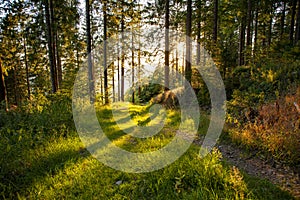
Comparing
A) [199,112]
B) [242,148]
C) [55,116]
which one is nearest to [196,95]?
[199,112]

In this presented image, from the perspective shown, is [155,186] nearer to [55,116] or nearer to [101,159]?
[101,159]

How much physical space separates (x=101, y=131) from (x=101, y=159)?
89.9 inches

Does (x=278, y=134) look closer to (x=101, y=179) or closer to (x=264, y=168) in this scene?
(x=264, y=168)

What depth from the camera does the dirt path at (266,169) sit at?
388cm

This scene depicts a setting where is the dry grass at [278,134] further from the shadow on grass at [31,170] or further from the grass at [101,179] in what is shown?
the shadow on grass at [31,170]

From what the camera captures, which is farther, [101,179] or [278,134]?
[278,134]

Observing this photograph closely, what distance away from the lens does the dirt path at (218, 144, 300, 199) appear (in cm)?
388

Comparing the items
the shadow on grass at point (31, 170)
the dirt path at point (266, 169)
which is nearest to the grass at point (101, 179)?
the shadow on grass at point (31, 170)

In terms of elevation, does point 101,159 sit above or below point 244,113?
below

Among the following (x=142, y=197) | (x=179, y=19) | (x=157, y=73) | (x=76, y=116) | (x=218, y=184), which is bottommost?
(x=142, y=197)

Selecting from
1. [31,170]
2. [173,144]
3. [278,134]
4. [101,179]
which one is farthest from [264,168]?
[31,170]

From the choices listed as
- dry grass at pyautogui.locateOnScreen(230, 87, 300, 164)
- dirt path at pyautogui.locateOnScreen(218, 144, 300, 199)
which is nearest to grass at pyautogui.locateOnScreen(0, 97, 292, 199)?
dirt path at pyautogui.locateOnScreen(218, 144, 300, 199)

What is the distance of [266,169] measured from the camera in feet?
15.2

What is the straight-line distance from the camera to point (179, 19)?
1873 cm
